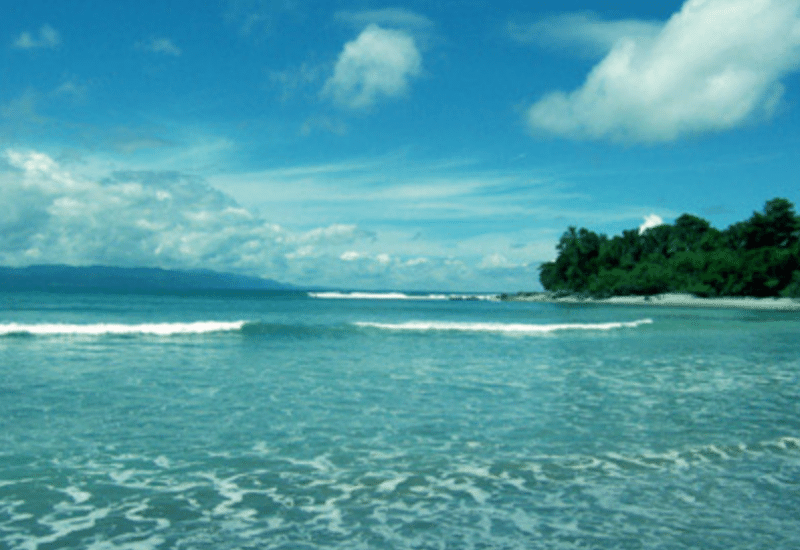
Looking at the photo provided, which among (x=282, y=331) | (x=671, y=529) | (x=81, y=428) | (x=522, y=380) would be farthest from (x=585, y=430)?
(x=282, y=331)

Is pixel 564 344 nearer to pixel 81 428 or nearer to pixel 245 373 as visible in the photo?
pixel 245 373

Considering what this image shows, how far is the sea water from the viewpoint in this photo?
21.4 feet

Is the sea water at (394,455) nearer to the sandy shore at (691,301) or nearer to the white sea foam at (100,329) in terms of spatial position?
the white sea foam at (100,329)

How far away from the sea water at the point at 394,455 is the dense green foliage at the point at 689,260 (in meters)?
95.0

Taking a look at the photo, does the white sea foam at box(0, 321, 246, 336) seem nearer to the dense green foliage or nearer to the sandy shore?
the sandy shore

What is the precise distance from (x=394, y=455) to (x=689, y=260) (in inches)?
4586

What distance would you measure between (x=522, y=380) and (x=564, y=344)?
12.9 m

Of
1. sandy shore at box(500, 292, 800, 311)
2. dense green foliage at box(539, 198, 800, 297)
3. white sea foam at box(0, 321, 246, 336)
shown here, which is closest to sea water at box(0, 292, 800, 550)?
white sea foam at box(0, 321, 246, 336)

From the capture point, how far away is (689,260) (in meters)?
114

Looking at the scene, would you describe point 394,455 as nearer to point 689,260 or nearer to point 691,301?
point 691,301

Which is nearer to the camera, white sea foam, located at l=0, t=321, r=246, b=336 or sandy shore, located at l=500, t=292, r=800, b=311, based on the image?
white sea foam, located at l=0, t=321, r=246, b=336

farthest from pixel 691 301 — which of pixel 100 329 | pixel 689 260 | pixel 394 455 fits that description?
pixel 394 455

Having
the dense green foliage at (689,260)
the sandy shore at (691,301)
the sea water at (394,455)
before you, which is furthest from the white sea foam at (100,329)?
the dense green foliage at (689,260)

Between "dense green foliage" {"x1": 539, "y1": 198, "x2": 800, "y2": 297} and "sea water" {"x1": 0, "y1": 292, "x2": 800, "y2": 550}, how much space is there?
312 feet
